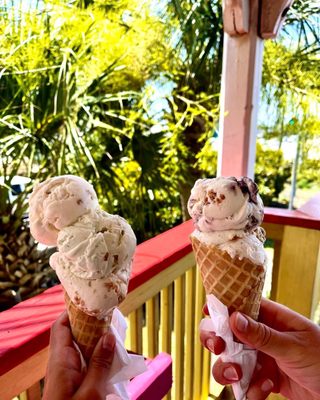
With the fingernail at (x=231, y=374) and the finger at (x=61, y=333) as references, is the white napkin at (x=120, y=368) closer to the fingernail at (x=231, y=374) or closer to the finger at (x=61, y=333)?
the finger at (x=61, y=333)

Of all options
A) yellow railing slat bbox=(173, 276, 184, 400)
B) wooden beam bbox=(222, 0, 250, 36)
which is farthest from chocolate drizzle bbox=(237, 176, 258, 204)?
wooden beam bbox=(222, 0, 250, 36)

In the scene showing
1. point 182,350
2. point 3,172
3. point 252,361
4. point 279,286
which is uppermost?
point 3,172

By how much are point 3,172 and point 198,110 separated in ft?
6.56

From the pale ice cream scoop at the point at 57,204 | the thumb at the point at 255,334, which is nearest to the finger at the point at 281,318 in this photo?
the thumb at the point at 255,334

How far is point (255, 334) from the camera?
603 millimetres

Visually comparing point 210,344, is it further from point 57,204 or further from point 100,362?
point 57,204

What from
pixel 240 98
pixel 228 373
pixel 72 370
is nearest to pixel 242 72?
pixel 240 98

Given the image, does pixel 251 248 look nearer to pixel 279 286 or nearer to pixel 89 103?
pixel 279 286

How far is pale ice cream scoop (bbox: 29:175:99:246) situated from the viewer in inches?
20.9

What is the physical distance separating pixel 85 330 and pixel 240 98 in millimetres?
1137

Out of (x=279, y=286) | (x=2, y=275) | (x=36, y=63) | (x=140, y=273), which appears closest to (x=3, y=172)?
(x=2, y=275)

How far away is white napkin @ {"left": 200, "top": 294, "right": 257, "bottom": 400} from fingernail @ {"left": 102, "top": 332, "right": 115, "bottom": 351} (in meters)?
0.21

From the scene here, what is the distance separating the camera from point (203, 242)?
2.23ft

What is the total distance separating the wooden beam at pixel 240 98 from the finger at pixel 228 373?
0.94 meters
